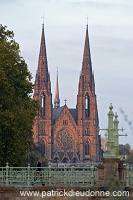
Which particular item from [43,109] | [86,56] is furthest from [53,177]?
[86,56]

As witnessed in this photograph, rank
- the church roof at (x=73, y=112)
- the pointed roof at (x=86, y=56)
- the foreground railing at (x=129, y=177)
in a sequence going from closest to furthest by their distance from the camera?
the foreground railing at (x=129, y=177)
the pointed roof at (x=86, y=56)
the church roof at (x=73, y=112)

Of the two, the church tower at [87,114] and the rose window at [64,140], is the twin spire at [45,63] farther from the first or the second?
the rose window at [64,140]

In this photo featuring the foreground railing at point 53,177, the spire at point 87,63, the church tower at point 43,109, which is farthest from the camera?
the spire at point 87,63

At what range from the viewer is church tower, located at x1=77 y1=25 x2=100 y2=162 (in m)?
176

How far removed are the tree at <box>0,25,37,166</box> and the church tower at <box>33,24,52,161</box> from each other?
12869 centimetres

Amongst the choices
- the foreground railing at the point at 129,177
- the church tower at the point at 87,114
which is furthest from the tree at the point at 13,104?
the church tower at the point at 87,114

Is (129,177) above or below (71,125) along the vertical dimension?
below

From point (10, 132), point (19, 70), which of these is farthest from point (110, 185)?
point (19, 70)

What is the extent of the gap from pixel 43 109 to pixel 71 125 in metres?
9.59

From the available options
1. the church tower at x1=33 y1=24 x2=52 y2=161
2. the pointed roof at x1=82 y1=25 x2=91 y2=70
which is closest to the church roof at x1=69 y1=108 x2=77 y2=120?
the church tower at x1=33 y1=24 x2=52 y2=161

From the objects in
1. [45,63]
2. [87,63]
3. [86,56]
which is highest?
[86,56]

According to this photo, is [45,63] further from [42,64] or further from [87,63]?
[87,63]

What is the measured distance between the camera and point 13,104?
39.9 meters

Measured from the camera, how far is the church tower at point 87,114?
176125 millimetres
